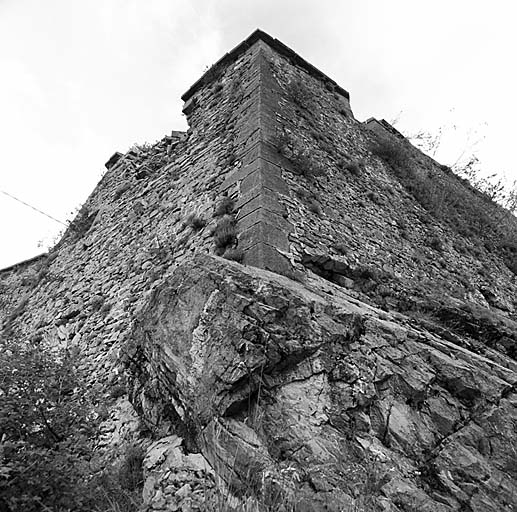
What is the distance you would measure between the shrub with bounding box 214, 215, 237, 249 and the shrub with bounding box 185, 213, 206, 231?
377 mm

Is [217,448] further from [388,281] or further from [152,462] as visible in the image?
[388,281]

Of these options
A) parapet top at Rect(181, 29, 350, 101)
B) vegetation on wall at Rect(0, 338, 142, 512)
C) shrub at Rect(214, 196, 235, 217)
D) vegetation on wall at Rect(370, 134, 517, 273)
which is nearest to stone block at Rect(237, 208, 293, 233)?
shrub at Rect(214, 196, 235, 217)

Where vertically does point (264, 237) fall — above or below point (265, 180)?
below

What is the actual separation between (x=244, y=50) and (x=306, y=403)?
6885 millimetres

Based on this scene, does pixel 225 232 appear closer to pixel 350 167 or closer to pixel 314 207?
pixel 314 207

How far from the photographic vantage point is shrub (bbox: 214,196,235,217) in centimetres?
520

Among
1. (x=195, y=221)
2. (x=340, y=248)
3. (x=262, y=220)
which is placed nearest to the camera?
(x=262, y=220)

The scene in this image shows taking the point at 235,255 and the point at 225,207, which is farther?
the point at 225,207

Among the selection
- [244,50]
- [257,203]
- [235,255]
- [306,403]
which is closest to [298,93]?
[244,50]

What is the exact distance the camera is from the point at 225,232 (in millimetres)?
4836

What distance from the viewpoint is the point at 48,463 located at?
270 centimetres

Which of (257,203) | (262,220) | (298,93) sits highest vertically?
(298,93)

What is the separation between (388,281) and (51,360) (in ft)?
12.0

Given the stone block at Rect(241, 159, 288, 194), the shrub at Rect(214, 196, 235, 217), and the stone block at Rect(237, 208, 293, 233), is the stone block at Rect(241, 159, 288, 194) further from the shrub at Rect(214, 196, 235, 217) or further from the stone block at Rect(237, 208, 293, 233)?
the stone block at Rect(237, 208, 293, 233)
